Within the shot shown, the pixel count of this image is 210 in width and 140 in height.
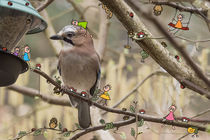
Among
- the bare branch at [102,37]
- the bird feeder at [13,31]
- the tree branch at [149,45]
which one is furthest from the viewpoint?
the bare branch at [102,37]

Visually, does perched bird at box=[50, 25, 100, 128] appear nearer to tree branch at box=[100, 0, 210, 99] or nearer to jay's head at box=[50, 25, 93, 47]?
jay's head at box=[50, 25, 93, 47]

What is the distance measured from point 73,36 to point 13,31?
0.43m

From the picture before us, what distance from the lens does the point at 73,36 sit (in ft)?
7.29

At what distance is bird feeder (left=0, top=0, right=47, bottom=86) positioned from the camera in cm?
173

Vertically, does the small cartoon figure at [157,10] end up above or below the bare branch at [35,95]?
above

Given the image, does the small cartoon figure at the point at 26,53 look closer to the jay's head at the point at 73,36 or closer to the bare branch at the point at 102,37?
the jay's head at the point at 73,36

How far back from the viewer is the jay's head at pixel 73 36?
206 centimetres

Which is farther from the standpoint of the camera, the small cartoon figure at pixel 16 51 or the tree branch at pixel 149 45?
the small cartoon figure at pixel 16 51

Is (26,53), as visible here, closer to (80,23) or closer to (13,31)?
→ (13,31)

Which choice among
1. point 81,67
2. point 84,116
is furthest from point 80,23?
point 84,116

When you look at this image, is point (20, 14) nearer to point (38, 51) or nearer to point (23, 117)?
point (23, 117)

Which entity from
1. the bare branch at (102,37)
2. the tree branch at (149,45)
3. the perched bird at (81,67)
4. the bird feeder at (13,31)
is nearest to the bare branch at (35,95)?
the bare branch at (102,37)

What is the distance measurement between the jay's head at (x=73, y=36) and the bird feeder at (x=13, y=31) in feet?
0.41

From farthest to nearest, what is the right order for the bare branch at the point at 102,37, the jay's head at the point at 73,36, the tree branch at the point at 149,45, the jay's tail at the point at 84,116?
1. the bare branch at the point at 102,37
2. the jay's tail at the point at 84,116
3. the jay's head at the point at 73,36
4. the tree branch at the point at 149,45
